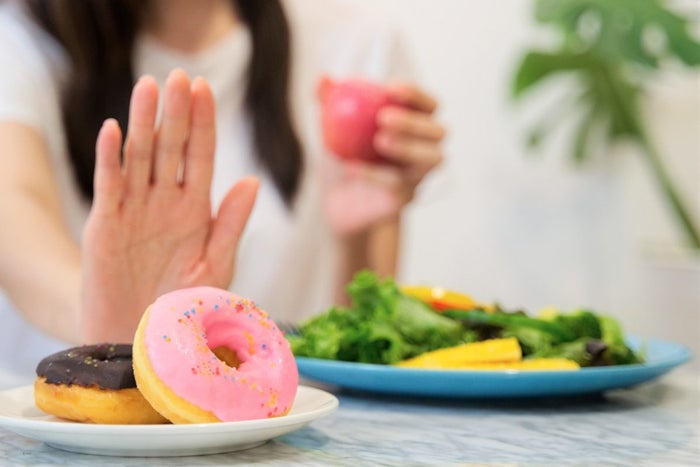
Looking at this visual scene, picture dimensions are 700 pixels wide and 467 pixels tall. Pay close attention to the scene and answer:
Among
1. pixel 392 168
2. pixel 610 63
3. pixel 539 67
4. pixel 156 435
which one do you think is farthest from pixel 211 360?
pixel 610 63

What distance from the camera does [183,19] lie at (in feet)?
6.20

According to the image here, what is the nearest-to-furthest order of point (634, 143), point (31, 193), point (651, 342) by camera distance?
1. point (651, 342)
2. point (31, 193)
3. point (634, 143)

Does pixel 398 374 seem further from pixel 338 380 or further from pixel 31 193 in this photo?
pixel 31 193

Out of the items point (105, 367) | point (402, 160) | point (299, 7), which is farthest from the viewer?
point (299, 7)

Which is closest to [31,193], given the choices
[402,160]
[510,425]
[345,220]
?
[402,160]

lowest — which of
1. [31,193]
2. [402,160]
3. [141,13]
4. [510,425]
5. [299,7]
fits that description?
[510,425]

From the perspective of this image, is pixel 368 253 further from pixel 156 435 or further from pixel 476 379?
pixel 156 435

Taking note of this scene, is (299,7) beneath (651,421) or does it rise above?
above

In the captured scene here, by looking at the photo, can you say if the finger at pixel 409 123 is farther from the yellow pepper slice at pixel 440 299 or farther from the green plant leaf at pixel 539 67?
the green plant leaf at pixel 539 67

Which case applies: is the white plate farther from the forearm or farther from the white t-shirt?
the forearm

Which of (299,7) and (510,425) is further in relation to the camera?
(299,7)

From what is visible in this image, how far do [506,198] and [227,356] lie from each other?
2561mm

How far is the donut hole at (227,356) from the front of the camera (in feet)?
2.46

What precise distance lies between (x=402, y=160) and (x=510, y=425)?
2.40ft
